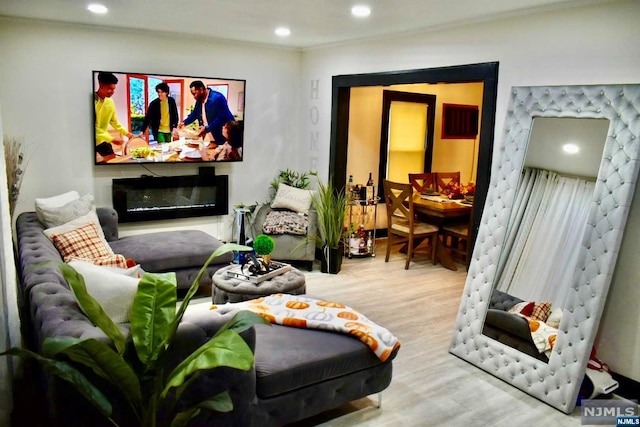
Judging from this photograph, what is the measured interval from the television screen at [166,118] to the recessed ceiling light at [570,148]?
380cm

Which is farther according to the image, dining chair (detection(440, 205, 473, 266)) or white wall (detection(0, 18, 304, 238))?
dining chair (detection(440, 205, 473, 266))

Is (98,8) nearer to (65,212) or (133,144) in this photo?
(133,144)

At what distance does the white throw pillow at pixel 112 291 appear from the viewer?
268cm

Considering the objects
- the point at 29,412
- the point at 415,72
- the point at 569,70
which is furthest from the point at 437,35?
the point at 29,412

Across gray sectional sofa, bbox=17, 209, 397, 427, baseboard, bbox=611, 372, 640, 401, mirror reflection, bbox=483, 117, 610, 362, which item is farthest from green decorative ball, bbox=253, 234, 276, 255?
baseboard, bbox=611, 372, 640, 401

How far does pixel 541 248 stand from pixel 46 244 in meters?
3.55

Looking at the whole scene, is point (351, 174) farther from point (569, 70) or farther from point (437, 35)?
point (569, 70)

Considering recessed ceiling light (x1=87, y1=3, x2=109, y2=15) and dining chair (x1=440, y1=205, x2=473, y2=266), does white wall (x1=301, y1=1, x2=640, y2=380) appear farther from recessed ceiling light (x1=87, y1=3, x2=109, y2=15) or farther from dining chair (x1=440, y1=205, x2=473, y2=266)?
recessed ceiling light (x1=87, y1=3, x2=109, y2=15)

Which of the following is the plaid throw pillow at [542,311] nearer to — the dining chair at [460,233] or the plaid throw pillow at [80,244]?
the dining chair at [460,233]

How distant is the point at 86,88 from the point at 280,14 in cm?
233

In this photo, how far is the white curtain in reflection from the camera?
357cm

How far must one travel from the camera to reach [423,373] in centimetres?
378

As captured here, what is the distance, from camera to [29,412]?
303 cm

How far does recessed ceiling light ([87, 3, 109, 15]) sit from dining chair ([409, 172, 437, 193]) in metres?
3.98
